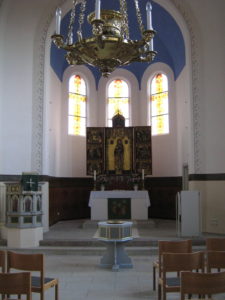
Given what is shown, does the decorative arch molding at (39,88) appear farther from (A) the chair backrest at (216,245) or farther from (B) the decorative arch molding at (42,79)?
(A) the chair backrest at (216,245)

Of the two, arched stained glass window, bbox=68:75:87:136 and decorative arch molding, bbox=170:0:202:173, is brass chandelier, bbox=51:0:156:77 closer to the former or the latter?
decorative arch molding, bbox=170:0:202:173

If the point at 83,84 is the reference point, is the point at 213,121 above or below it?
below

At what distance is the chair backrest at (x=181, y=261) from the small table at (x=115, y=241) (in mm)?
3045

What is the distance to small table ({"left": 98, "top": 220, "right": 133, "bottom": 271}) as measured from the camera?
7891 millimetres

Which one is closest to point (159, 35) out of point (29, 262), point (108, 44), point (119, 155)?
point (119, 155)

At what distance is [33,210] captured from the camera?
9.88 metres

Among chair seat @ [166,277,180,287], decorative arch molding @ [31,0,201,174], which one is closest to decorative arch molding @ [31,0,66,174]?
decorative arch molding @ [31,0,201,174]

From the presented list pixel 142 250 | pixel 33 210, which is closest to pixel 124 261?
pixel 142 250

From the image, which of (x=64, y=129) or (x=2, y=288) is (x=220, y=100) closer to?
(x=64, y=129)

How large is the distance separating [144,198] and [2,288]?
9.50 meters

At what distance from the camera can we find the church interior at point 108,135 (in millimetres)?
6984

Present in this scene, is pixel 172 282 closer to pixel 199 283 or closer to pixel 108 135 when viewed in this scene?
pixel 199 283

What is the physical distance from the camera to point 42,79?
38.9ft

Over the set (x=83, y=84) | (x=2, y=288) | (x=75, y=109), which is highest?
(x=83, y=84)
